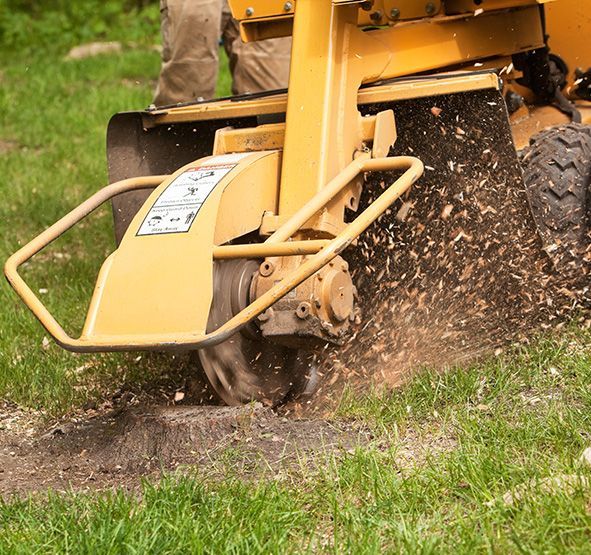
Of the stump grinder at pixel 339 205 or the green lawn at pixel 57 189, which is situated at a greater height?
the stump grinder at pixel 339 205

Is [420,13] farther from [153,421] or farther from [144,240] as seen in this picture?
[153,421]

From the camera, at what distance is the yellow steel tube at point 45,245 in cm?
301

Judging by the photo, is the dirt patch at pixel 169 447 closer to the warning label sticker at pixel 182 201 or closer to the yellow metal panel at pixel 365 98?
the warning label sticker at pixel 182 201

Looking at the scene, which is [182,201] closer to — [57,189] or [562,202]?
[562,202]

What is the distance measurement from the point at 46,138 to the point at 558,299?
4972 mm

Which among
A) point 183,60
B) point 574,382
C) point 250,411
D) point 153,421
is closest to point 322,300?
point 250,411

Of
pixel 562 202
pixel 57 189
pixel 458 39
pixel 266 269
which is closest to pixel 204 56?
pixel 57 189

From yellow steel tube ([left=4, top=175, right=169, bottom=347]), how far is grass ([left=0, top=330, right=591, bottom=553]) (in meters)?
0.44

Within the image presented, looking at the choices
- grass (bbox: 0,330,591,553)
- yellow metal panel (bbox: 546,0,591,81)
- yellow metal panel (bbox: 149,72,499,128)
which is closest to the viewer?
grass (bbox: 0,330,591,553)

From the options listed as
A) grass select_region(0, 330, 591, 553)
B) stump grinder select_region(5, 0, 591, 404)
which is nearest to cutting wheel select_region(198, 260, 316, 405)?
stump grinder select_region(5, 0, 591, 404)

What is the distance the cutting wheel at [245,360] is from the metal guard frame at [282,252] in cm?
24

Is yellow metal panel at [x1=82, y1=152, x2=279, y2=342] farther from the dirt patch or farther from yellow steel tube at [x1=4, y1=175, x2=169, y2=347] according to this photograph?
the dirt patch

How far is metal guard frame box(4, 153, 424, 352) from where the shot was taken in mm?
2844

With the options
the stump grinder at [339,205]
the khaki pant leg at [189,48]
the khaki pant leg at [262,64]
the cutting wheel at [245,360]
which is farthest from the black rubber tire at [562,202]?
the khaki pant leg at [189,48]
